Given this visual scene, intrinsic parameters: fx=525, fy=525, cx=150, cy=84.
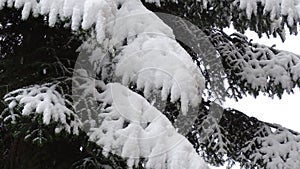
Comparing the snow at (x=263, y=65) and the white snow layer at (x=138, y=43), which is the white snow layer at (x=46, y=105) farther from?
the snow at (x=263, y=65)

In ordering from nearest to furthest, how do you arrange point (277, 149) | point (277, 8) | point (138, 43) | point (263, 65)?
point (138, 43), point (277, 8), point (277, 149), point (263, 65)

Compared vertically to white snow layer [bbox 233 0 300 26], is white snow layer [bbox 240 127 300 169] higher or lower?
lower

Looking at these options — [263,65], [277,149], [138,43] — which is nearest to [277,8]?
[138,43]

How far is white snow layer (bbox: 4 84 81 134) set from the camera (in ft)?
7.47

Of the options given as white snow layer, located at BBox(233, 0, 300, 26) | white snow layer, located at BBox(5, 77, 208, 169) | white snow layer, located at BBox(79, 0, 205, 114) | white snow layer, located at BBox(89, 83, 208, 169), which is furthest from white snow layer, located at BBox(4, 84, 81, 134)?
white snow layer, located at BBox(233, 0, 300, 26)

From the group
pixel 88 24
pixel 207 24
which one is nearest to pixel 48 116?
pixel 88 24

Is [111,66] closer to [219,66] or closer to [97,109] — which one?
[97,109]

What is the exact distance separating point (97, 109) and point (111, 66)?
23cm

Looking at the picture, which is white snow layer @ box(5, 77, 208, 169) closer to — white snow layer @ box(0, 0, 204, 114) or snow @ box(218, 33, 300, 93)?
white snow layer @ box(0, 0, 204, 114)

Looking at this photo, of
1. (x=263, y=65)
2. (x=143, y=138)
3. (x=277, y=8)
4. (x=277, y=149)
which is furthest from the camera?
(x=263, y=65)

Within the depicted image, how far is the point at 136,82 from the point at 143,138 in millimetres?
254

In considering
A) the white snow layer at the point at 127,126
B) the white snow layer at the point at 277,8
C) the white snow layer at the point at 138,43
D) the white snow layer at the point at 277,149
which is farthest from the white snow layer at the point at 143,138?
the white snow layer at the point at 277,149

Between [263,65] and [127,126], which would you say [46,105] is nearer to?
[127,126]

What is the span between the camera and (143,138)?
2252 mm
